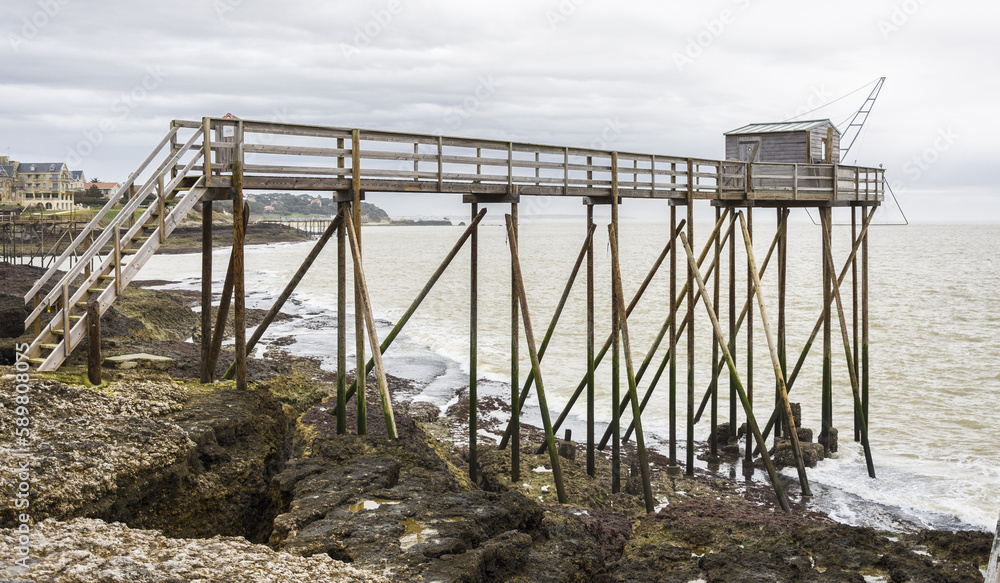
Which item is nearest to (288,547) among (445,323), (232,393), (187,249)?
(232,393)

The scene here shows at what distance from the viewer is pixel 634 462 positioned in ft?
50.3

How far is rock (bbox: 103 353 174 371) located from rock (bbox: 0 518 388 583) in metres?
5.32

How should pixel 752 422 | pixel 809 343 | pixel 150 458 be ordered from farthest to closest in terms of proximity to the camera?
pixel 809 343 → pixel 752 422 → pixel 150 458

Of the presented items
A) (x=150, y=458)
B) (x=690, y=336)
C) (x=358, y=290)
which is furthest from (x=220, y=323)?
(x=690, y=336)

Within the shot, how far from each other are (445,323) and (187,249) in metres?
59.7

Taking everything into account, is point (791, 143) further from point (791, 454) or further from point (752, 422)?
point (752, 422)

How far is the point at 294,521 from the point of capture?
736 cm

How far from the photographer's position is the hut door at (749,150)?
63.1 ft

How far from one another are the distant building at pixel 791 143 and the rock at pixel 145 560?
1622 cm

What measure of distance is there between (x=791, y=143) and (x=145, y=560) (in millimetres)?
17516

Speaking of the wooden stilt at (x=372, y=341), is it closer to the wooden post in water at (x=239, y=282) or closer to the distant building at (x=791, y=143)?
the wooden post in water at (x=239, y=282)

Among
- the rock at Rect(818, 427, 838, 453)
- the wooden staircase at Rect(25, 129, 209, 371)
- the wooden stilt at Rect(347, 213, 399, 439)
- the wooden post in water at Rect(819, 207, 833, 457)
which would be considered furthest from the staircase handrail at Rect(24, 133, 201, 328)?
the rock at Rect(818, 427, 838, 453)

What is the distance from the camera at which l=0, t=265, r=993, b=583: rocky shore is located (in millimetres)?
6297

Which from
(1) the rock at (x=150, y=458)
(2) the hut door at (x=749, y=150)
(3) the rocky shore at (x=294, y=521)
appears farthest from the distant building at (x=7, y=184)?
(3) the rocky shore at (x=294, y=521)
